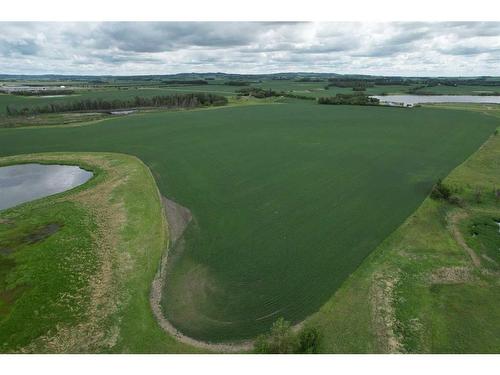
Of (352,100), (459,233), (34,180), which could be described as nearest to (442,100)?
(352,100)

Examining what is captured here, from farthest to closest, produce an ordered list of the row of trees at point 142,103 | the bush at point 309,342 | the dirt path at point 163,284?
the row of trees at point 142,103
the dirt path at point 163,284
the bush at point 309,342

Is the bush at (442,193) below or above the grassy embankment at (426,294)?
above

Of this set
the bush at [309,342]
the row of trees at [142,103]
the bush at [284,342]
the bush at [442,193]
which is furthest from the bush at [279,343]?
the row of trees at [142,103]

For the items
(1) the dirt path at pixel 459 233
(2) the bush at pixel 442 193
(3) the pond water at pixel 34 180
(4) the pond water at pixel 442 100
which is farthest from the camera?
(4) the pond water at pixel 442 100

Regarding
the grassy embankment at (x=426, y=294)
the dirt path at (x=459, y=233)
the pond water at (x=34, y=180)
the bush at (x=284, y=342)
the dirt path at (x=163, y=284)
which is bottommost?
the pond water at (x=34, y=180)

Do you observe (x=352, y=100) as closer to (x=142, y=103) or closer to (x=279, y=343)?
(x=142, y=103)

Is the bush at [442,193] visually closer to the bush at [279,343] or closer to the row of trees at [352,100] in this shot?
the bush at [279,343]
